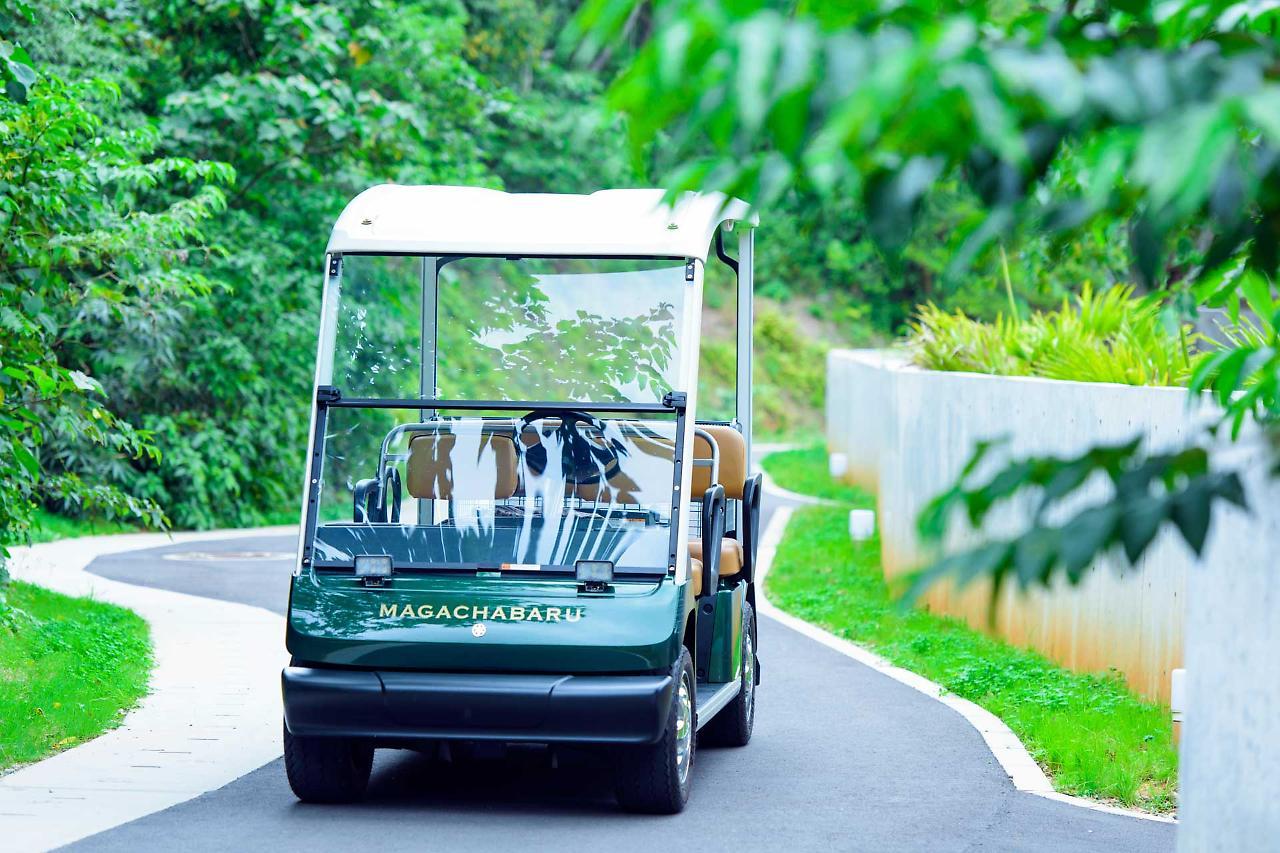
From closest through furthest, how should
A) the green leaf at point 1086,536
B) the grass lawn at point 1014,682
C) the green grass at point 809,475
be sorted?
the green leaf at point 1086,536, the grass lawn at point 1014,682, the green grass at point 809,475

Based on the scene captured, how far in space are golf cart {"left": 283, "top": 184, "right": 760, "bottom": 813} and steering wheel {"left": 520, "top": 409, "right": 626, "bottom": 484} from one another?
1 cm

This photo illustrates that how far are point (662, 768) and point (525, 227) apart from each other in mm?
2533

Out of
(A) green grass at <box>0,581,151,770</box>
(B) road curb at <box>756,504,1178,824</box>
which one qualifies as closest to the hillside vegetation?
(A) green grass at <box>0,581,151,770</box>

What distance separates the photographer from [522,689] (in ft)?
23.1

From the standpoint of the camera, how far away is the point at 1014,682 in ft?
34.8

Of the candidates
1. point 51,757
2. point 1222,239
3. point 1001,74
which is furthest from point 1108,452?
point 51,757

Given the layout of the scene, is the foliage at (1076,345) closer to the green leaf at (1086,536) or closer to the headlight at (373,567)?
the headlight at (373,567)

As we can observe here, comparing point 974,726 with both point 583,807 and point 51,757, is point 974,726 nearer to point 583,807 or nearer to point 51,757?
point 583,807

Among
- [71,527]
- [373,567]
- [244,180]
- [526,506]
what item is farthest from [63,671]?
[244,180]

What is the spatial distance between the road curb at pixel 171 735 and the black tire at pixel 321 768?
1.78 feet

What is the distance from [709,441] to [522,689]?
7.37 ft

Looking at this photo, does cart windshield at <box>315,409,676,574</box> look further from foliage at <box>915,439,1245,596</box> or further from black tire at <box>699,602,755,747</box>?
foliage at <box>915,439,1245,596</box>

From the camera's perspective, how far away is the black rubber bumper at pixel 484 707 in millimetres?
7031

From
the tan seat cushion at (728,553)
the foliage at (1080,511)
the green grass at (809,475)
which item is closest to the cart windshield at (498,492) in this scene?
the tan seat cushion at (728,553)
